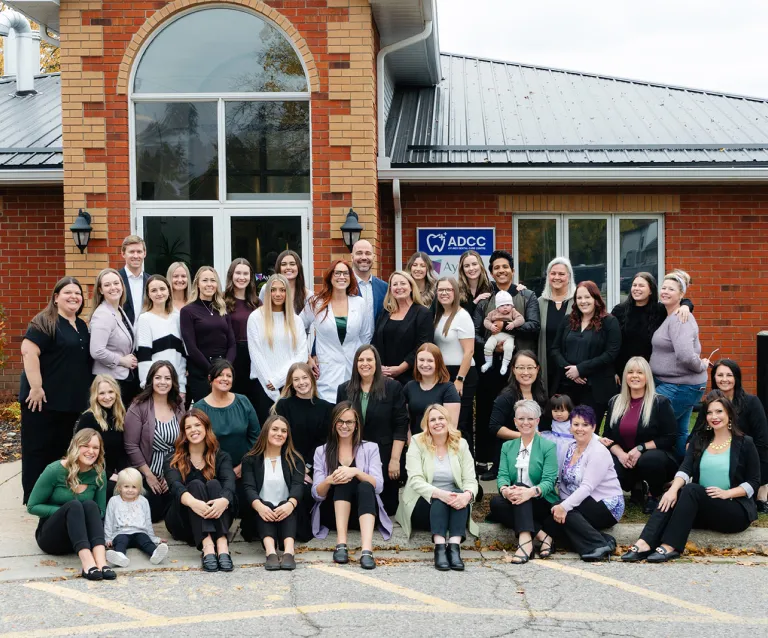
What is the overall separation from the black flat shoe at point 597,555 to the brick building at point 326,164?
4.32m

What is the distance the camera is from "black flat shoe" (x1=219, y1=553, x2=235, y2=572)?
6.25 meters

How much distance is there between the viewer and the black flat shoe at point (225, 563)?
20.5ft

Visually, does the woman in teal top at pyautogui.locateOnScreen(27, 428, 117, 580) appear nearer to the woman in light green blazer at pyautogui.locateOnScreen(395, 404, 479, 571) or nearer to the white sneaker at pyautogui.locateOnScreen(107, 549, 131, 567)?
the white sneaker at pyautogui.locateOnScreen(107, 549, 131, 567)

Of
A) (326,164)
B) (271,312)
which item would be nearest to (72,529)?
(271,312)

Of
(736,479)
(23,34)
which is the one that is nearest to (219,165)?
(736,479)

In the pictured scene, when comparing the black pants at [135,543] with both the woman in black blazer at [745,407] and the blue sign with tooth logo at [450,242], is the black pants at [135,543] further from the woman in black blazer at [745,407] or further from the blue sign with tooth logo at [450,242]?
the blue sign with tooth logo at [450,242]

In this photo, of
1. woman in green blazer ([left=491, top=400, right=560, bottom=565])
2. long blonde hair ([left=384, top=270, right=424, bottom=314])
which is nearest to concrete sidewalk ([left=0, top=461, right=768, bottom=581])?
woman in green blazer ([left=491, top=400, right=560, bottom=565])

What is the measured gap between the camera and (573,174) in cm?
1059

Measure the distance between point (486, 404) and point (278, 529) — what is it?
244cm

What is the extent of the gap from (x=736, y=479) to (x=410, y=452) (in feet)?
7.79

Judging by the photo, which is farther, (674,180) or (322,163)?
(674,180)

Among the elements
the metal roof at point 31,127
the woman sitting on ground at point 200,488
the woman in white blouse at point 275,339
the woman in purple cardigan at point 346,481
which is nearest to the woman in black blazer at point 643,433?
the woman in purple cardigan at point 346,481

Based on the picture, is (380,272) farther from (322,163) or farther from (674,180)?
(674,180)

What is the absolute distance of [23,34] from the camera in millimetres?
14797
